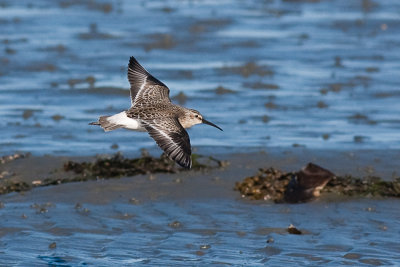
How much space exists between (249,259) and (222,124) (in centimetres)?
490

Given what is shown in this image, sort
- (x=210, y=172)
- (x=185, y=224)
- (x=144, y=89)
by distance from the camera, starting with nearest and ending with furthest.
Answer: (x=185, y=224) < (x=144, y=89) < (x=210, y=172)

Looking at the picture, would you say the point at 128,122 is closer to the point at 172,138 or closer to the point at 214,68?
the point at 172,138

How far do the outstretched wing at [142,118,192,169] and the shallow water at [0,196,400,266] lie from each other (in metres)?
1.25

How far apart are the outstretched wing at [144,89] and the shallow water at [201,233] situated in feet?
Answer: 4.24

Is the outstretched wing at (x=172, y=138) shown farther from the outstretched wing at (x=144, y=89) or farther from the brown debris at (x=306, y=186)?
the brown debris at (x=306, y=186)

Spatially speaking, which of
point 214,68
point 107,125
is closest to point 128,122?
point 107,125

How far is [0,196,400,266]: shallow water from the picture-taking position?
8828 millimetres

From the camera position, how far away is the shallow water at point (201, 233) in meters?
8.83

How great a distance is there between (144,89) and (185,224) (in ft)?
5.01

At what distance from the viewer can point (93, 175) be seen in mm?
11008

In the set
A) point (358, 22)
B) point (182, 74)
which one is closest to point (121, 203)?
point (182, 74)

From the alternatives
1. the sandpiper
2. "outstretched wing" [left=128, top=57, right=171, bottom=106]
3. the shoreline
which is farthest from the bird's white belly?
the shoreline

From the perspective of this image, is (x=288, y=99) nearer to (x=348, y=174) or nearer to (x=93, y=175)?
(x=348, y=174)

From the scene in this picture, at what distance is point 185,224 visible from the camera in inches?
382
